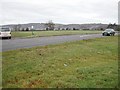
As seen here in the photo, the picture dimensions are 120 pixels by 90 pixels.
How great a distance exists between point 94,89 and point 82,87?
13.0 inches

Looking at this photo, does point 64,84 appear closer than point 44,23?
Yes

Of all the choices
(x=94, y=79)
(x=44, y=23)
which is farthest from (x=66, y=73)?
(x=44, y=23)

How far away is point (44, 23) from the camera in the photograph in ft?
394

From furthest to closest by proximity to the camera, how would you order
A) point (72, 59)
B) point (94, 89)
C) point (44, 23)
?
1. point (44, 23)
2. point (72, 59)
3. point (94, 89)

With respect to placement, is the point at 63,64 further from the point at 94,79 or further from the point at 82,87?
the point at 82,87

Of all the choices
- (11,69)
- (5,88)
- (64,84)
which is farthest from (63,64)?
(5,88)

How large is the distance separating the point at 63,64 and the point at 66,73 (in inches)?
66.0

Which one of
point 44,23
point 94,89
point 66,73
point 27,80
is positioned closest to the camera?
point 94,89

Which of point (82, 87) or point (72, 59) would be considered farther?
point (72, 59)

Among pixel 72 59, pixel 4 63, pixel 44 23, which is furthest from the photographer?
pixel 44 23

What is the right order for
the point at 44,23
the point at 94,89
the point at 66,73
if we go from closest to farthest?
the point at 94,89 → the point at 66,73 → the point at 44,23

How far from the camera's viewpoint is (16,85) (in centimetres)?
737

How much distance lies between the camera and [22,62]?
10.6 metres

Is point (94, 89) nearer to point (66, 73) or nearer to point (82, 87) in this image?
point (82, 87)
